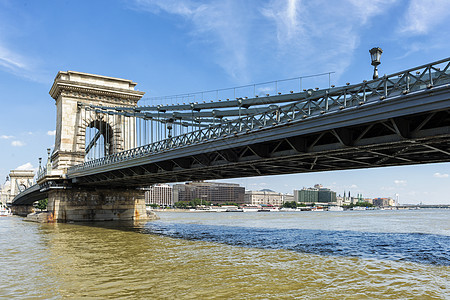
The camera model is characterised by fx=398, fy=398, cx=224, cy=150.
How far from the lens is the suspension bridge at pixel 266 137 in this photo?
1523cm

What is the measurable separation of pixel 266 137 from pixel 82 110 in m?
39.6

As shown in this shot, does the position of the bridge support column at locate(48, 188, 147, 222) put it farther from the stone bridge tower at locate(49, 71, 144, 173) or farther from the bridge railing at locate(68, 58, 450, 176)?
the bridge railing at locate(68, 58, 450, 176)

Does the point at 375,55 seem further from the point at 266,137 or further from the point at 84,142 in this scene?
the point at 84,142

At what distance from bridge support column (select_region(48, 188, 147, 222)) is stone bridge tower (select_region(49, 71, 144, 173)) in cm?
394

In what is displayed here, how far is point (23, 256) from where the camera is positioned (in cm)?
2027

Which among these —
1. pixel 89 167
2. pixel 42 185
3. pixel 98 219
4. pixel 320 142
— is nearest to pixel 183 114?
pixel 89 167

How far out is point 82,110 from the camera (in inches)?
2126

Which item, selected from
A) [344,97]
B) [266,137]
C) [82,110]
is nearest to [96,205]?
[82,110]

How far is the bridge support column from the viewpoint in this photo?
4800cm

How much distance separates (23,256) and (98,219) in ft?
96.7

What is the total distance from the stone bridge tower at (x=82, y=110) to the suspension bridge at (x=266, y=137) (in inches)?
5.3

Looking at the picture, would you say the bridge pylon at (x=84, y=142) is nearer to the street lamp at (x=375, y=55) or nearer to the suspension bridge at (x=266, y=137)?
the suspension bridge at (x=266, y=137)

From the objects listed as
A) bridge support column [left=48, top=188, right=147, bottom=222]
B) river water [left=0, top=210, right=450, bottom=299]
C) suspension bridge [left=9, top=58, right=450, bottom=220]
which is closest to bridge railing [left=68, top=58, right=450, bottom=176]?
suspension bridge [left=9, top=58, right=450, bottom=220]

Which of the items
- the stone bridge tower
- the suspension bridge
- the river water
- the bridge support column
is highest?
the stone bridge tower
